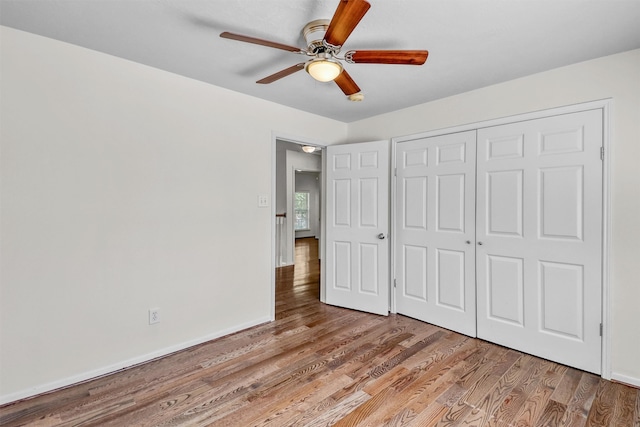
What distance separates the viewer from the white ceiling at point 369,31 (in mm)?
1631

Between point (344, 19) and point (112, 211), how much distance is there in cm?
206

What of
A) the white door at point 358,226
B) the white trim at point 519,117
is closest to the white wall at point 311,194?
the white door at point 358,226

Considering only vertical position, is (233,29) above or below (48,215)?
above

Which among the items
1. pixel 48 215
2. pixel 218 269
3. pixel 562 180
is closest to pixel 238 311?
pixel 218 269

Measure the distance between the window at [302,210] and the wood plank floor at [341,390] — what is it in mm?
7918

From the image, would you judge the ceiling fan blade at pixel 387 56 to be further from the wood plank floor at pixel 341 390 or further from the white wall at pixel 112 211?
the wood plank floor at pixel 341 390

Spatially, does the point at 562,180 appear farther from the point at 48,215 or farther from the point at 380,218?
the point at 48,215

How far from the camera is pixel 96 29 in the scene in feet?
6.15

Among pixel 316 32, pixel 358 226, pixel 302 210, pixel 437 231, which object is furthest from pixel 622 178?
pixel 302 210

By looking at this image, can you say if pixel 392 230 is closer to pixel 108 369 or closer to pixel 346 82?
pixel 346 82

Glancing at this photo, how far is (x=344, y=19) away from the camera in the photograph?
1335mm

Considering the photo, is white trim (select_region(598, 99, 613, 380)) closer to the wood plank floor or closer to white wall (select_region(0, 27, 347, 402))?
the wood plank floor

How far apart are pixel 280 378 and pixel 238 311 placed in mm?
974

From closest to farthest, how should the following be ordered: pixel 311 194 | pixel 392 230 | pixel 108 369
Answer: pixel 108 369, pixel 392 230, pixel 311 194
